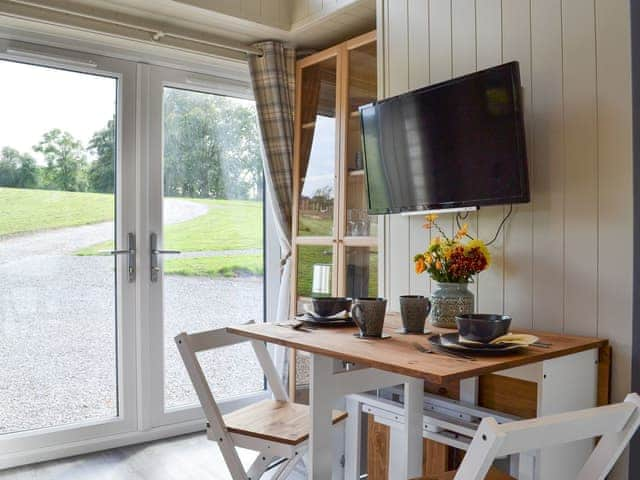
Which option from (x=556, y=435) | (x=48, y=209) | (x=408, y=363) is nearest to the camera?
(x=556, y=435)

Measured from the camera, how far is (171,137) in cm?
311

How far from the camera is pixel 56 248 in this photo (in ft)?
9.17

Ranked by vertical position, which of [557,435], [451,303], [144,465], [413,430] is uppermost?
[451,303]

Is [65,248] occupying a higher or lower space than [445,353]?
higher

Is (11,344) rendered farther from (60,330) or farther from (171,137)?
(171,137)

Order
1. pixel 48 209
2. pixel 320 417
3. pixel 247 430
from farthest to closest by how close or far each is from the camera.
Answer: pixel 48 209
pixel 247 430
pixel 320 417

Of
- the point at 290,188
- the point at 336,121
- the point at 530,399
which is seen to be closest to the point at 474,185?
the point at 530,399

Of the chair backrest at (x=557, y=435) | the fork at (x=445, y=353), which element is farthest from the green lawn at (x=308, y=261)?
the chair backrest at (x=557, y=435)

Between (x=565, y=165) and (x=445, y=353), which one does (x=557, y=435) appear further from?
(x=565, y=165)

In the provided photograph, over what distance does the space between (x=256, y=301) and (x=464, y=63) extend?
6.20 feet

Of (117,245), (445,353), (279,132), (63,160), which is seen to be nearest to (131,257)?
(117,245)

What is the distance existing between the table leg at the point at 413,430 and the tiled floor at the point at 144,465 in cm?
88

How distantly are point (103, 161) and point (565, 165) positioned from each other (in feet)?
7.15

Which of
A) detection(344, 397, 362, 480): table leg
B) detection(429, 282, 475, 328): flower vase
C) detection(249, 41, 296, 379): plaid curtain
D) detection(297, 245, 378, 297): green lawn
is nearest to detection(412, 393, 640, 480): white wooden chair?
detection(429, 282, 475, 328): flower vase
